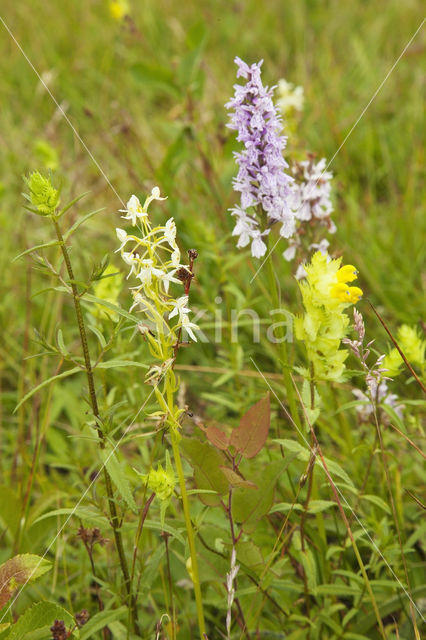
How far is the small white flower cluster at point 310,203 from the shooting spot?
1.92 m

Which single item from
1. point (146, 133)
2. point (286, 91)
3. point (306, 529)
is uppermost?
point (146, 133)

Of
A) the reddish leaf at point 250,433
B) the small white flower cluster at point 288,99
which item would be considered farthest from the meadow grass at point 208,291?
the small white flower cluster at point 288,99

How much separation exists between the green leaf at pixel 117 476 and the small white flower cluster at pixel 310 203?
0.89 m

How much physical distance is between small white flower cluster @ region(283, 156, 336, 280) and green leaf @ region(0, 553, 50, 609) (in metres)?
1.08

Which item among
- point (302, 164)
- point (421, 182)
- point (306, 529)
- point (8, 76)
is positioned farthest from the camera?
point (8, 76)

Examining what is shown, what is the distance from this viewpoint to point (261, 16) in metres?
5.01

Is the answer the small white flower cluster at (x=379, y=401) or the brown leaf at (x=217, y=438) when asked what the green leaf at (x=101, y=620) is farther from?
the small white flower cluster at (x=379, y=401)

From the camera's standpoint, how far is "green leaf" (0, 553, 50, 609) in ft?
4.36

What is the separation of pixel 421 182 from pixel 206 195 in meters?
1.14

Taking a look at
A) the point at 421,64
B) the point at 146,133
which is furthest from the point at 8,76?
the point at 421,64

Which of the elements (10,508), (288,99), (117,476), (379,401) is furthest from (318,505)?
(288,99)

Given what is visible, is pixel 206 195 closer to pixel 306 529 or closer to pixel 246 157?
pixel 246 157

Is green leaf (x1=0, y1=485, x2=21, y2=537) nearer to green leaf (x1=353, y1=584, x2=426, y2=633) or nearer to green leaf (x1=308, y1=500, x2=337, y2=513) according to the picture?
green leaf (x1=308, y1=500, x2=337, y2=513)

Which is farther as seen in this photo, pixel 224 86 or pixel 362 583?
pixel 224 86
